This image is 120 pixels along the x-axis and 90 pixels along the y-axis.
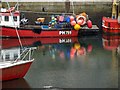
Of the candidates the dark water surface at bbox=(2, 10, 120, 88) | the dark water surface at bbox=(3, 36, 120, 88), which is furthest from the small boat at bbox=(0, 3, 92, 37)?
the dark water surface at bbox=(3, 36, 120, 88)

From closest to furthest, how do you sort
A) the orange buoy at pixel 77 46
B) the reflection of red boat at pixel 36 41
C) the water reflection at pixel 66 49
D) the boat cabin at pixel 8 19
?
the water reflection at pixel 66 49
the orange buoy at pixel 77 46
the reflection of red boat at pixel 36 41
the boat cabin at pixel 8 19

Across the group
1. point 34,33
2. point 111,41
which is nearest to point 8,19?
point 34,33

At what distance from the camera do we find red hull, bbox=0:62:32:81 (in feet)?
38.7

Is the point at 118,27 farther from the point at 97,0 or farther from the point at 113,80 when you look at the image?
the point at 113,80

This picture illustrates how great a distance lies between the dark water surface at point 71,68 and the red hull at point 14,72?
158mm

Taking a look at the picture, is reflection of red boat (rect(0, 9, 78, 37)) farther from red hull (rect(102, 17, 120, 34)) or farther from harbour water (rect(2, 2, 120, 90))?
red hull (rect(102, 17, 120, 34))

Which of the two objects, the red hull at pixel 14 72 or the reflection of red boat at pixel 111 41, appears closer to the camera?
the red hull at pixel 14 72

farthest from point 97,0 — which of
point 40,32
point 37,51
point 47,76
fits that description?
point 47,76

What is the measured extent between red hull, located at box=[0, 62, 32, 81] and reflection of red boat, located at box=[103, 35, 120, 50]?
7.95 metres

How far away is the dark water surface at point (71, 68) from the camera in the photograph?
1252 centimetres

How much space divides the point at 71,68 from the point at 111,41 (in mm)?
7850

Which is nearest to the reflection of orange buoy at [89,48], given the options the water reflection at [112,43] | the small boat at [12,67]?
the water reflection at [112,43]

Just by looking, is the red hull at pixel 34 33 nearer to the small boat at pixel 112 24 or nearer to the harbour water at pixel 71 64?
the harbour water at pixel 71 64

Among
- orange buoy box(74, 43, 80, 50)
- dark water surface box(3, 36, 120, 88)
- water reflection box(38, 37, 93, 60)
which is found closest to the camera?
dark water surface box(3, 36, 120, 88)
